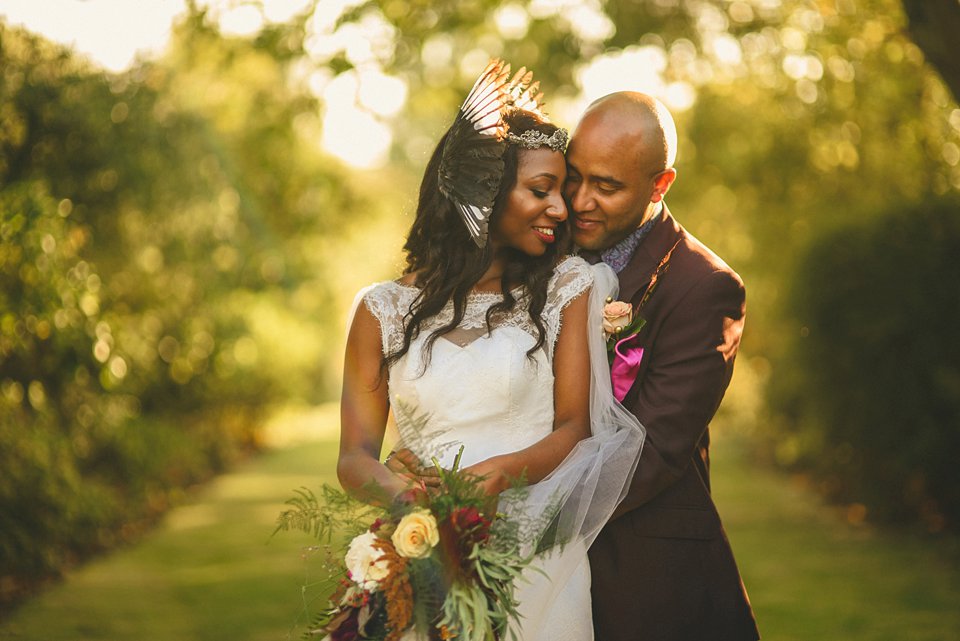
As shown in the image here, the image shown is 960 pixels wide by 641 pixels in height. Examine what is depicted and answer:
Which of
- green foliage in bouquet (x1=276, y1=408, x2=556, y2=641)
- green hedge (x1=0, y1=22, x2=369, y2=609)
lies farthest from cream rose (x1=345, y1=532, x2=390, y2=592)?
green hedge (x1=0, y1=22, x2=369, y2=609)

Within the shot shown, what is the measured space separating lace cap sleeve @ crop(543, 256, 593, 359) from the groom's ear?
0.37m

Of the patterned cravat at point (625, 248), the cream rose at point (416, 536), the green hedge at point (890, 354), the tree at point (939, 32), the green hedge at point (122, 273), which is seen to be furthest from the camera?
the green hedge at point (890, 354)

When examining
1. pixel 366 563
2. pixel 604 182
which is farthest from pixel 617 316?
pixel 366 563

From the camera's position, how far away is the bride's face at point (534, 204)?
3.58 meters

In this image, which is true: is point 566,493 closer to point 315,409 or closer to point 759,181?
point 759,181

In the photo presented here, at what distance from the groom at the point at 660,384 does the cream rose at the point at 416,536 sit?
2.55 ft

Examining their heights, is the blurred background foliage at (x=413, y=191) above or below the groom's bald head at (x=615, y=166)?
above

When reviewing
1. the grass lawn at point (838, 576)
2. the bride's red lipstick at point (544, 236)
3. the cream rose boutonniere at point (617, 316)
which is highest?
the bride's red lipstick at point (544, 236)

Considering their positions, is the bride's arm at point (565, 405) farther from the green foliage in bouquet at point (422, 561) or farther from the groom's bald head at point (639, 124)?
the groom's bald head at point (639, 124)

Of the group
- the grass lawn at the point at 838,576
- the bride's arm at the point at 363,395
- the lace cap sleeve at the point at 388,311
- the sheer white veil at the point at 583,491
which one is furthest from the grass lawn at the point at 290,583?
the sheer white veil at the point at 583,491

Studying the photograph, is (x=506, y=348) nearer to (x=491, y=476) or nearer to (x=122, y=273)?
(x=491, y=476)

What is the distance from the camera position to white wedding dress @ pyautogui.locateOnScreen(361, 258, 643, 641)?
11.1 ft

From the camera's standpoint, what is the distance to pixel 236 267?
14.7 metres

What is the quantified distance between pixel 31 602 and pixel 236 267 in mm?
7492
